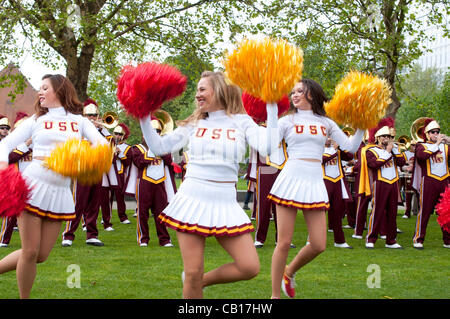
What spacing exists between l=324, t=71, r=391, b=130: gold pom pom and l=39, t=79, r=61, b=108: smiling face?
1.91 m

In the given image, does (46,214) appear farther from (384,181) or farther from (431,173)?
(431,173)

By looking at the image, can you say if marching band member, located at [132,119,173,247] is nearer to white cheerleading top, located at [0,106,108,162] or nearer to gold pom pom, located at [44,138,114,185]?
white cheerleading top, located at [0,106,108,162]

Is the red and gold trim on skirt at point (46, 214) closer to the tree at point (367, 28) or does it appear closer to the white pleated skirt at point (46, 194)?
the white pleated skirt at point (46, 194)

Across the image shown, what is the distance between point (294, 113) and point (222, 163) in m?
1.45

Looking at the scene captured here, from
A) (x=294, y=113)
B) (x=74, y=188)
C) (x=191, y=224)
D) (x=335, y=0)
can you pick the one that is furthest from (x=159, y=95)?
(x=335, y=0)

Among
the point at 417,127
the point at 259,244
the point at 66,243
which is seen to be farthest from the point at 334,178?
the point at 66,243

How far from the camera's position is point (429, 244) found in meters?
8.52

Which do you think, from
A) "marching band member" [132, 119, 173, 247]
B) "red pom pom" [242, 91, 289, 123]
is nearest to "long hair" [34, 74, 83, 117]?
"red pom pom" [242, 91, 289, 123]

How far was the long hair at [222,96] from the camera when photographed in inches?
137

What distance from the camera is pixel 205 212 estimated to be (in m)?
3.34

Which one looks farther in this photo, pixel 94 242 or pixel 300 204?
pixel 94 242

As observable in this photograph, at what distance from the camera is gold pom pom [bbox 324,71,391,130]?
13.0ft

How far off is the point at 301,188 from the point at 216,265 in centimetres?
219
